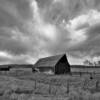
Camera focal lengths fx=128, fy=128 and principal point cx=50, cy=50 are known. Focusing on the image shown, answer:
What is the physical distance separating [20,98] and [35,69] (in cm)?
3678

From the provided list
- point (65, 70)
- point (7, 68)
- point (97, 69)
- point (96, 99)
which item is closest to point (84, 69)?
point (97, 69)

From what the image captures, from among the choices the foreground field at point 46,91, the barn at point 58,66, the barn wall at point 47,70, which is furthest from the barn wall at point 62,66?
the foreground field at point 46,91

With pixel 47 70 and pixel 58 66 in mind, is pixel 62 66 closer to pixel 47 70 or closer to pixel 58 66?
pixel 58 66

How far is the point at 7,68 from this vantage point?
50906 millimetres

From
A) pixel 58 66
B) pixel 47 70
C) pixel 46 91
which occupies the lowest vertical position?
pixel 46 91

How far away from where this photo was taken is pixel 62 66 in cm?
3900

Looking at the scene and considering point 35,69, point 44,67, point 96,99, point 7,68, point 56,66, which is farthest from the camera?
point 7,68

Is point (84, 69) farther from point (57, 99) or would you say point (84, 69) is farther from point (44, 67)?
point (57, 99)

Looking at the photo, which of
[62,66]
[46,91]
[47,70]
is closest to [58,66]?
[62,66]

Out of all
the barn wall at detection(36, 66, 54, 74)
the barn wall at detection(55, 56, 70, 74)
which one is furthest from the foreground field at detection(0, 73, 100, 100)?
the barn wall at detection(36, 66, 54, 74)

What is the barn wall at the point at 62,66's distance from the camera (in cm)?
3775

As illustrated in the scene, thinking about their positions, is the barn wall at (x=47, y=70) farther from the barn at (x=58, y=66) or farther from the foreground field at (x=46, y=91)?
the foreground field at (x=46, y=91)

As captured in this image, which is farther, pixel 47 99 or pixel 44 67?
pixel 44 67

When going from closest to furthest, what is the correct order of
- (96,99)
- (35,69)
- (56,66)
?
(96,99)
(56,66)
(35,69)
